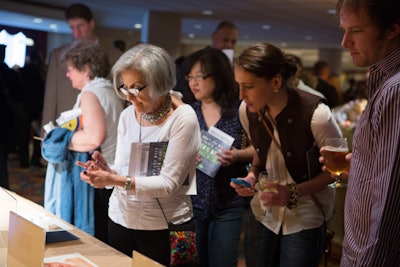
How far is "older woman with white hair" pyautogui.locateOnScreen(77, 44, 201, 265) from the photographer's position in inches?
85.2

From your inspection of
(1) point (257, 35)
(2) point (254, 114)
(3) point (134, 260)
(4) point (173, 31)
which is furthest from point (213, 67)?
(1) point (257, 35)

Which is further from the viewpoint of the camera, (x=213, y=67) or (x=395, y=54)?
(x=213, y=67)

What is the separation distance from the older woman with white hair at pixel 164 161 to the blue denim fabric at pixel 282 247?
0.35m

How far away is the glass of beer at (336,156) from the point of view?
204cm

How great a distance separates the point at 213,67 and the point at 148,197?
1.01 m

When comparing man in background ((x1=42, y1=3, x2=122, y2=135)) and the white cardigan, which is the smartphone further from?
man in background ((x1=42, y1=3, x2=122, y2=135))

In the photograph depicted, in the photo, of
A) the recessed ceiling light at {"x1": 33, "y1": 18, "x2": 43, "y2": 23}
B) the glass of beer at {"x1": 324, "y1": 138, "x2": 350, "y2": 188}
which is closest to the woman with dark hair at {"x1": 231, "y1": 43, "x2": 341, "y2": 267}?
the glass of beer at {"x1": 324, "y1": 138, "x2": 350, "y2": 188}

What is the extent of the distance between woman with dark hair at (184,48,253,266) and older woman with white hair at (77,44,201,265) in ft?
1.95

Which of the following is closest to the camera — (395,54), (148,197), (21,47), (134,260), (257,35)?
(134,260)

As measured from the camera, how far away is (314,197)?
7.83 feet

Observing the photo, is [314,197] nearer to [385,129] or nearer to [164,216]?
[164,216]

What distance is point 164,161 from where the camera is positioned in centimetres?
218

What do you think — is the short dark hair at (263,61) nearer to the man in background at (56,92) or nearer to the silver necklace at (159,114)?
the silver necklace at (159,114)

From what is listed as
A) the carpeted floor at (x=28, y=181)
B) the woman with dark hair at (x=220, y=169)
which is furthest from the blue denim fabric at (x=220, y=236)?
the carpeted floor at (x=28, y=181)
